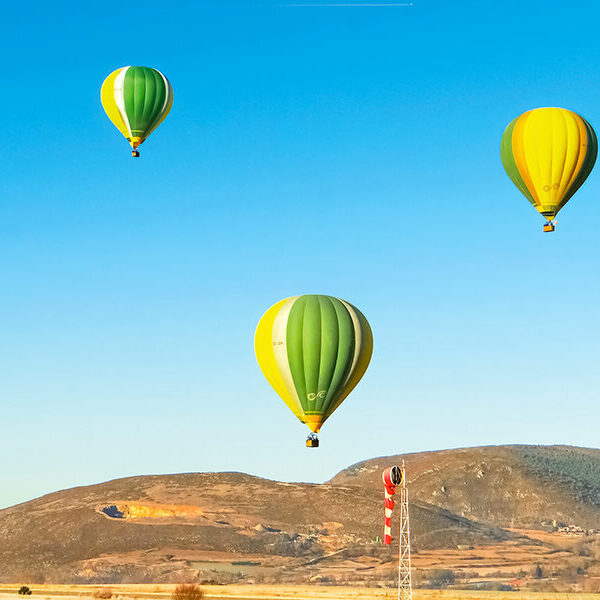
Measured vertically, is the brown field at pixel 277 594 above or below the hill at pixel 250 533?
below

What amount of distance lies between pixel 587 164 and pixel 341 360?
22.3 m

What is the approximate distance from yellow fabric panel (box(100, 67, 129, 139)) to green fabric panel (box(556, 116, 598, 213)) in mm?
32618

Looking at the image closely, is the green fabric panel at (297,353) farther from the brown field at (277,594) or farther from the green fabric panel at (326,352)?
the brown field at (277,594)

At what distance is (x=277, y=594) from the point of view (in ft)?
269

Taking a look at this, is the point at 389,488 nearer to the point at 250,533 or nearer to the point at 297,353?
the point at 297,353

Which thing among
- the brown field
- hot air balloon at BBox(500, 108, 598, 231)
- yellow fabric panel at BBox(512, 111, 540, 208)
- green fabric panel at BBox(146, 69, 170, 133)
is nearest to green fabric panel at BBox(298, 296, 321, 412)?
hot air balloon at BBox(500, 108, 598, 231)

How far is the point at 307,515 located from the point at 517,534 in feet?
93.3

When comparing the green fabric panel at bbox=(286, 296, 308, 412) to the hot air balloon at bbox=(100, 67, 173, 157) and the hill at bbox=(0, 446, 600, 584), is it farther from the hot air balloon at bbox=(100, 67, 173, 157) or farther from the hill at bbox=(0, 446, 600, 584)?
the hill at bbox=(0, 446, 600, 584)

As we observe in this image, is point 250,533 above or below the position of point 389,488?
above

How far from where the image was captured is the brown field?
74438mm

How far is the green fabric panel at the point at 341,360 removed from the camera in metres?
61.1

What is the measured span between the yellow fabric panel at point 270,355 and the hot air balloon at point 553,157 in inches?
752

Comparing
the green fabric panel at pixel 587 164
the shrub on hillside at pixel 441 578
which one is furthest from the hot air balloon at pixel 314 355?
the shrub on hillside at pixel 441 578

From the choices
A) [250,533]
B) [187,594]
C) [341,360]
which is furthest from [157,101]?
[250,533]
